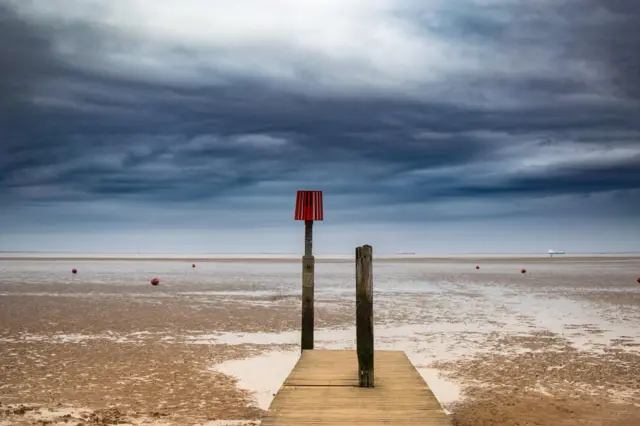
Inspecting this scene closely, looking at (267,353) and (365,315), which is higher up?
(365,315)

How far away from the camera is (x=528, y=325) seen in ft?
66.8

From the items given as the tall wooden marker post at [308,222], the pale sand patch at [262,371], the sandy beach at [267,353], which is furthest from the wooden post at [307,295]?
the sandy beach at [267,353]

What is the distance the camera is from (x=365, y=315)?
28.5 feet

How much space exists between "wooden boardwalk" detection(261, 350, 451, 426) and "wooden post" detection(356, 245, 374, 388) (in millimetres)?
226

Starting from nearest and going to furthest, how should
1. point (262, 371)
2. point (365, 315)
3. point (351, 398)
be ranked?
1. point (351, 398)
2. point (365, 315)
3. point (262, 371)

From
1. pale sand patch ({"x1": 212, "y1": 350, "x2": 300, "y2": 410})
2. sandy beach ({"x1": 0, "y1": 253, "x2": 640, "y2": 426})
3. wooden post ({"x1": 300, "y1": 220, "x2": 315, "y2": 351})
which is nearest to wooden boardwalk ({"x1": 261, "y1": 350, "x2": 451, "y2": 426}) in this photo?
sandy beach ({"x1": 0, "y1": 253, "x2": 640, "y2": 426})

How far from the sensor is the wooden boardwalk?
679 centimetres

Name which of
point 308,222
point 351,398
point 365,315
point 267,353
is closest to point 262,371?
point 267,353

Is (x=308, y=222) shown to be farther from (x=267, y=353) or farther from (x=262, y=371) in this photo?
(x=267, y=353)

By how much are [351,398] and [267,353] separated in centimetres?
794

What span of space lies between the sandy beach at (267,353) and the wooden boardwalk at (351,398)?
1.42 m

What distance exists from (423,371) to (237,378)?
4.12 m

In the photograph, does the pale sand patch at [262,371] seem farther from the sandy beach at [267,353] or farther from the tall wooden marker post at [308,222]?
the tall wooden marker post at [308,222]

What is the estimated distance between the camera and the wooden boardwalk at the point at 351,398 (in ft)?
22.3
